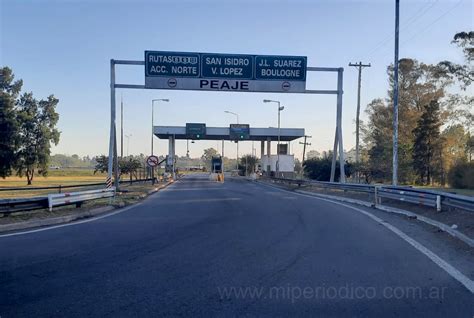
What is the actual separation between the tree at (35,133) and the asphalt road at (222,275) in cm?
5821

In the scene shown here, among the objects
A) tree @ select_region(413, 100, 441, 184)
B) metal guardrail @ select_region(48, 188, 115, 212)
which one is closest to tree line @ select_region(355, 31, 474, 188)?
tree @ select_region(413, 100, 441, 184)

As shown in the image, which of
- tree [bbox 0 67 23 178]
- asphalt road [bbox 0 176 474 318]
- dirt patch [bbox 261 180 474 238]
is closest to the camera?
asphalt road [bbox 0 176 474 318]

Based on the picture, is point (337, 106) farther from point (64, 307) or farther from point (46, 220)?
point (64, 307)

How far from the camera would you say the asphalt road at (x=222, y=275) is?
Result: 5922 millimetres

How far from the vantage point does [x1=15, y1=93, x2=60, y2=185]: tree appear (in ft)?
215

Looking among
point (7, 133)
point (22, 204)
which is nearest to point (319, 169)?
point (7, 133)

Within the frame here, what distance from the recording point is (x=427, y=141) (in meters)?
56.1

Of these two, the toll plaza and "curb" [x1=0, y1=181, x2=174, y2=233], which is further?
the toll plaza

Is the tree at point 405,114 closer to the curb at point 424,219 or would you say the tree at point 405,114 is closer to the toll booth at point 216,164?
the toll booth at point 216,164

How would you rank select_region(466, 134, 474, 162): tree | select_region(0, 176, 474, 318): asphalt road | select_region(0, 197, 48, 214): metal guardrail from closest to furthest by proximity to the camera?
select_region(0, 176, 474, 318): asphalt road → select_region(0, 197, 48, 214): metal guardrail → select_region(466, 134, 474, 162): tree

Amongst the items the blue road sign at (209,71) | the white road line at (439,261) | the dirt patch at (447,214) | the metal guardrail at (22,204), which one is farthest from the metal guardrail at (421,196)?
the metal guardrail at (22,204)

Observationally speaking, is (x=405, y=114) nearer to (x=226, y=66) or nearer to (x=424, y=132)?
(x=424, y=132)

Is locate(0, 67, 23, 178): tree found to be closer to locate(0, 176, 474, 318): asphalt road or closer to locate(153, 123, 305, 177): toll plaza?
locate(153, 123, 305, 177): toll plaza

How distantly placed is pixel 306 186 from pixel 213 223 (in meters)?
25.7
